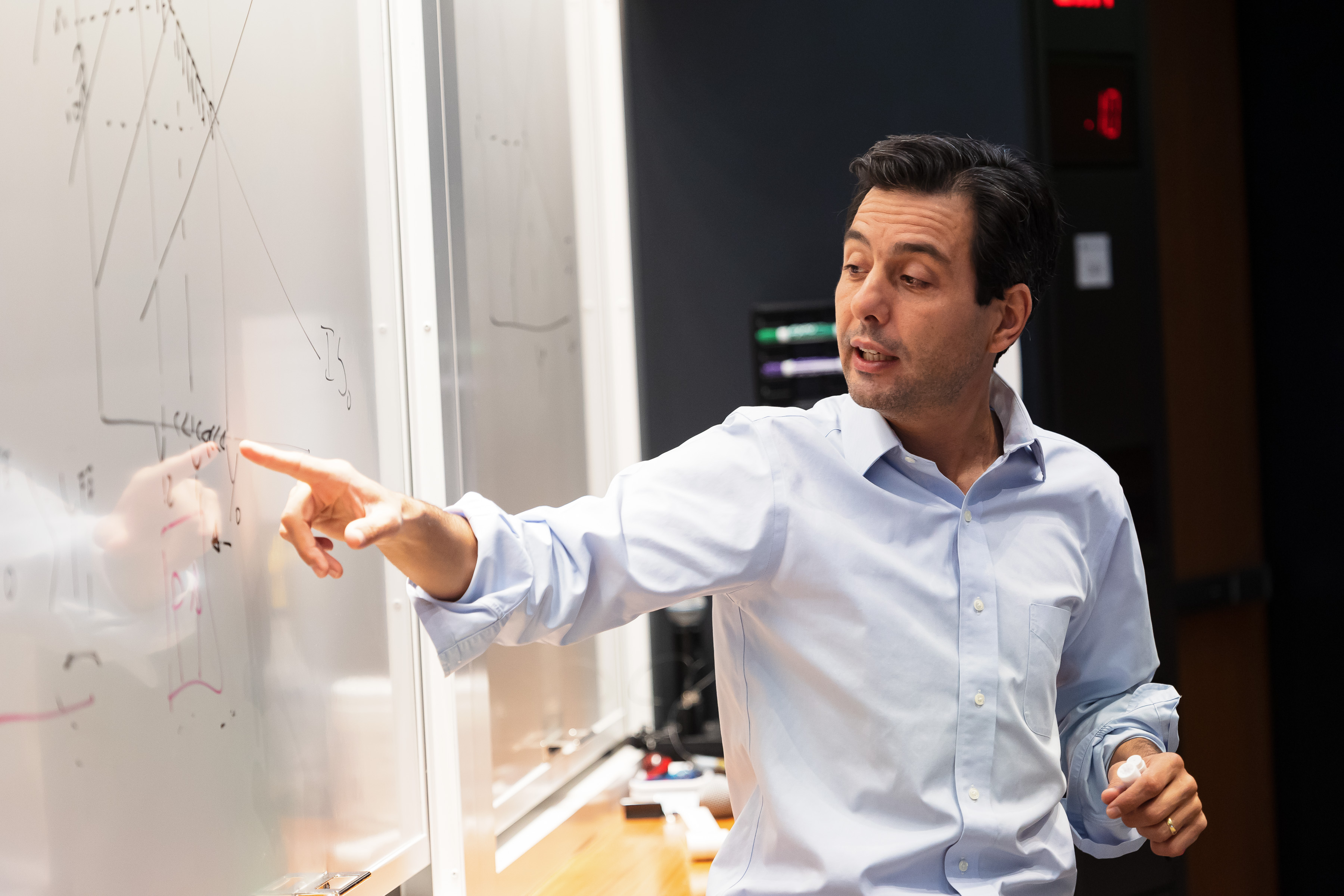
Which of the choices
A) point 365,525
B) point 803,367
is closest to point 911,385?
point 365,525

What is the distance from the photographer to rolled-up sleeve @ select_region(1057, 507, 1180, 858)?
1.50m

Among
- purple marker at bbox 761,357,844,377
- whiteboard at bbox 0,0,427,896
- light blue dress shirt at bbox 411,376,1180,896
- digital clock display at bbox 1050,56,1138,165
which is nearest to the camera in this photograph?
whiteboard at bbox 0,0,427,896

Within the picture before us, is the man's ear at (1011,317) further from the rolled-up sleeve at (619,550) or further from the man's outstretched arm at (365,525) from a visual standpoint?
the man's outstretched arm at (365,525)

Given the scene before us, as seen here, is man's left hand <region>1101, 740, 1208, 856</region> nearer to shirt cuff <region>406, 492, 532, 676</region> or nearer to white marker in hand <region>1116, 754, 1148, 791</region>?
white marker in hand <region>1116, 754, 1148, 791</region>

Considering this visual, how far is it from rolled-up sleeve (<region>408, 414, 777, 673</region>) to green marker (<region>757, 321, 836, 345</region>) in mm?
1207

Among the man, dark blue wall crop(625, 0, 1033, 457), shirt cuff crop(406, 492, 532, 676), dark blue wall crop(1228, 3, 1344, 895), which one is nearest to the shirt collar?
the man

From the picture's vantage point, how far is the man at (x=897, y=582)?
126 cm

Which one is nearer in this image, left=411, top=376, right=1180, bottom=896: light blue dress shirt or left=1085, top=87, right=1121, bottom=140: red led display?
left=411, top=376, right=1180, bottom=896: light blue dress shirt

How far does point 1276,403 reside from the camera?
3.01 metres

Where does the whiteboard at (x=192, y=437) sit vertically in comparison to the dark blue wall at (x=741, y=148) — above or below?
below

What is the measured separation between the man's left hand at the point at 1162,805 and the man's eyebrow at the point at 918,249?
648mm

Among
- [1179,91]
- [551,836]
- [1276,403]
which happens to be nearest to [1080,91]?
[1179,91]

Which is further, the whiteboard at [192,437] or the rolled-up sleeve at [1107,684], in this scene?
the rolled-up sleeve at [1107,684]

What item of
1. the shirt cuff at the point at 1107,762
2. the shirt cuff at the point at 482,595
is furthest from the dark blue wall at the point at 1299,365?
the shirt cuff at the point at 482,595
